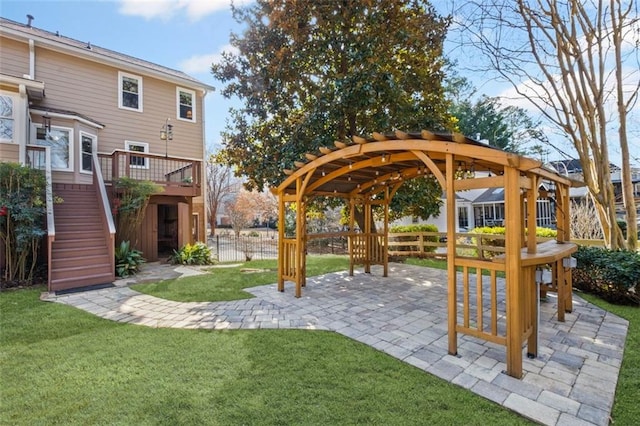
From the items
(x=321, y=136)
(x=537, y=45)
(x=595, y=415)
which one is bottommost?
(x=595, y=415)

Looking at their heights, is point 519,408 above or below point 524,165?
below

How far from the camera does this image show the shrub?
308 inches

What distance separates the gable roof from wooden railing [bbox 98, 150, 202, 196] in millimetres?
3226

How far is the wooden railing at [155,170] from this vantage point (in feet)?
30.3

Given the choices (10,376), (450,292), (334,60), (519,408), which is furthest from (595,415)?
(334,60)

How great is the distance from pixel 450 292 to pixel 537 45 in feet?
22.1

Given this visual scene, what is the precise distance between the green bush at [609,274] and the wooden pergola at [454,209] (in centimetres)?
129

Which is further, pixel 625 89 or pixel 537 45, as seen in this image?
pixel 537 45

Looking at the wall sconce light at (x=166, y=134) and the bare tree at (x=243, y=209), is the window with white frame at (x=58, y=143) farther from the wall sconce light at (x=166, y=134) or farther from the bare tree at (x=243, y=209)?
the bare tree at (x=243, y=209)

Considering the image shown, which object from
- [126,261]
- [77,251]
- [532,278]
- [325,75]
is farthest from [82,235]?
[532,278]

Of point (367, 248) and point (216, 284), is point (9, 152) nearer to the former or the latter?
point (216, 284)

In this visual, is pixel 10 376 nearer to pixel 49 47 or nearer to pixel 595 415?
pixel 595 415

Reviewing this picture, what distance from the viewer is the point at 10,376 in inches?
118

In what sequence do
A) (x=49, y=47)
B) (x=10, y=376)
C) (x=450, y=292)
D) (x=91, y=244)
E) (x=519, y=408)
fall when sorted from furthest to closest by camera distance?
(x=49, y=47), (x=91, y=244), (x=450, y=292), (x=10, y=376), (x=519, y=408)
